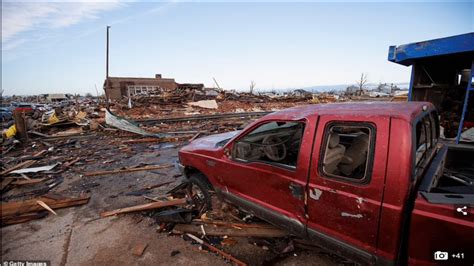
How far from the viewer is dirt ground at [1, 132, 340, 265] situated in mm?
3059

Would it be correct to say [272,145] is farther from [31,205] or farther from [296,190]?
[31,205]

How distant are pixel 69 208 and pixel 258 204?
408 cm

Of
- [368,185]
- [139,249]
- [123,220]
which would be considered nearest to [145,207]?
[123,220]

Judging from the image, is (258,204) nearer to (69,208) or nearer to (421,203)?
(421,203)

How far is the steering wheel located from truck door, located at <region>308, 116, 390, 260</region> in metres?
0.78

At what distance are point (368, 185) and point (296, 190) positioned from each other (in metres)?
0.72

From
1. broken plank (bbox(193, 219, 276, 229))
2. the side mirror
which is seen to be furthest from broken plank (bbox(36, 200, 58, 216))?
the side mirror

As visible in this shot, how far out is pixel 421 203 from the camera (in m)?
1.67

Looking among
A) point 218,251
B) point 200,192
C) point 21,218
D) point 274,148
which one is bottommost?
point 21,218

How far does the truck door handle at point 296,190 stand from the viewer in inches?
94.0

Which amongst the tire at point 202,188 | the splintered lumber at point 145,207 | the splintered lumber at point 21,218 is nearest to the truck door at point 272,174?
the tire at point 202,188

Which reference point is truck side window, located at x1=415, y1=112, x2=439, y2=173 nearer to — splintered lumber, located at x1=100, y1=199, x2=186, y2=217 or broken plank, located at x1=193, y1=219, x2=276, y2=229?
broken plank, located at x1=193, y1=219, x2=276, y2=229

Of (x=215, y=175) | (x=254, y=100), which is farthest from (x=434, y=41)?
(x=254, y=100)

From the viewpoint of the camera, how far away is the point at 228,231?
3.49 meters
